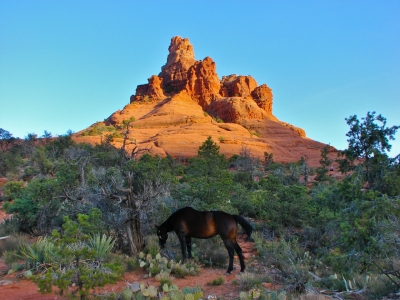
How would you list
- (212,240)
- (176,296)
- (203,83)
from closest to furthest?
(176,296), (212,240), (203,83)

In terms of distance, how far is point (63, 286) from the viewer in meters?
4.64

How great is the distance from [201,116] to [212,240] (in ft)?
216

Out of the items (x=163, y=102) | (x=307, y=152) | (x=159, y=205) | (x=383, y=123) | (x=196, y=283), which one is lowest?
(x=196, y=283)

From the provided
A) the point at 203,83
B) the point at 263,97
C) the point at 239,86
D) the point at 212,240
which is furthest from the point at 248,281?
the point at 263,97

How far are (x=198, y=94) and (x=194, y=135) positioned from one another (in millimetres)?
31152

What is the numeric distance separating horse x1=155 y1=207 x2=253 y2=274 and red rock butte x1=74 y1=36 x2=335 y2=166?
1652 inches

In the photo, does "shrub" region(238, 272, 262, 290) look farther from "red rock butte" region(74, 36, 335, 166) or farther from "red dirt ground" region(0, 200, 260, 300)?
"red rock butte" region(74, 36, 335, 166)

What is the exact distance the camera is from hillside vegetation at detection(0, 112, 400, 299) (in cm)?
557

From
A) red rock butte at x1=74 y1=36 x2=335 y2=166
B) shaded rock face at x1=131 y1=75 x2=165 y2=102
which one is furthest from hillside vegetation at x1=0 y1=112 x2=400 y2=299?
shaded rock face at x1=131 y1=75 x2=165 y2=102

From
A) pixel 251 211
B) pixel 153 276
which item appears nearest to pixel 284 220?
pixel 251 211

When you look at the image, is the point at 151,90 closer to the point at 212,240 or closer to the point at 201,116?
the point at 201,116

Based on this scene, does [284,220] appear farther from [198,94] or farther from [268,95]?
[268,95]

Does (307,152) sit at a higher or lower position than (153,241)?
higher

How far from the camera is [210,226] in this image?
328 inches
